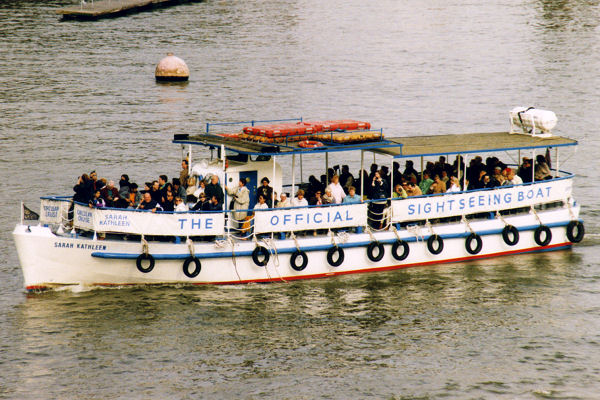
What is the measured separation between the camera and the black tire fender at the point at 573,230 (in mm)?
33062

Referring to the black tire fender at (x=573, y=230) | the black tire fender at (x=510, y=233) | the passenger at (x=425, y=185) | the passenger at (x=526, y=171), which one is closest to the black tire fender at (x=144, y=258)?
the passenger at (x=425, y=185)

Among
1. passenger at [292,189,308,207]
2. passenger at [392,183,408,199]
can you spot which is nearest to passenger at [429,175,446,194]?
passenger at [392,183,408,199]

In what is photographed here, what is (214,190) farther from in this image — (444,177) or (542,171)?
(542,171)

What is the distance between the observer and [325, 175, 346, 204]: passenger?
30.2 m

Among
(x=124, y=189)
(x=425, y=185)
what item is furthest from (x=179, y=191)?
(x=425, y=185)

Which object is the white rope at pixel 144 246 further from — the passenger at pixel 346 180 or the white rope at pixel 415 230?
the white rope at pixel 415 230

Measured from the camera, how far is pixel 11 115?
56531 mm

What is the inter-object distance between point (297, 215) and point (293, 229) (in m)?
0.42

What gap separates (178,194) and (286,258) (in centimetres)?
369

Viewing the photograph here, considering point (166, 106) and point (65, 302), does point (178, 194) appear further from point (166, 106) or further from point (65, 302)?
point (166, 106)

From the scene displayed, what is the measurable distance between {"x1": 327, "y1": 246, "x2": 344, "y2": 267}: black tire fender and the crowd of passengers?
1436 mm

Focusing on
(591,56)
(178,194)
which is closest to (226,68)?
(591,56)

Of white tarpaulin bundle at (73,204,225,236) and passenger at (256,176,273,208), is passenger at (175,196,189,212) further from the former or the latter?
passenger at (256,176,273,208)

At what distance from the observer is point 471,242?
31.4 m
